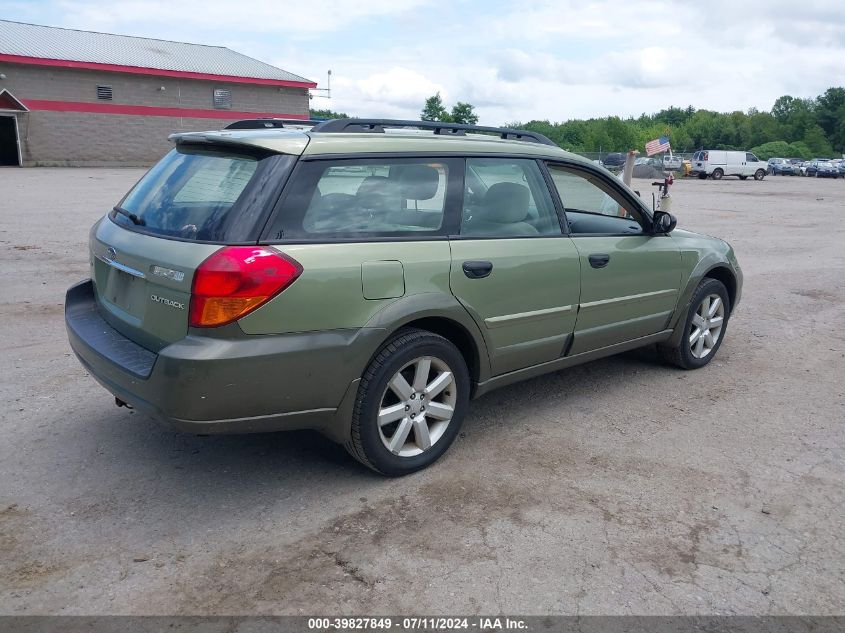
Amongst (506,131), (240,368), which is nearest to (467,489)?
(240,368)

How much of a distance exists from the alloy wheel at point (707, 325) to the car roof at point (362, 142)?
1.99 meters

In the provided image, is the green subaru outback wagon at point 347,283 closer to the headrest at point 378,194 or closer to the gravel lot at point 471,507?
the headrest at point 378,194

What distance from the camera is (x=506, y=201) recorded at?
14.4 ft

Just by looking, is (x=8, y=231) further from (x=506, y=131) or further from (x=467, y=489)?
(x=467, y=489)

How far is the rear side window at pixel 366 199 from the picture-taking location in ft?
11.4

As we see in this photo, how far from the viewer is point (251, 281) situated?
3.22 meters

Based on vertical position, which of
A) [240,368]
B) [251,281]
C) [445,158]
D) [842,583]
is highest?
[445,158]

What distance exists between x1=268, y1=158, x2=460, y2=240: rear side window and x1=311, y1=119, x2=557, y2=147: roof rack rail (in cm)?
30

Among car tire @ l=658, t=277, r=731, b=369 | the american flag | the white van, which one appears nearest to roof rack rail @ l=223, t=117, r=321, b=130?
car tire @ l=658, t=277, r=731, b=369

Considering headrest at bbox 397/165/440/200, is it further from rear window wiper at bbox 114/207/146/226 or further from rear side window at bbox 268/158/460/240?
rear window wiper at bbox 114/207/146/226

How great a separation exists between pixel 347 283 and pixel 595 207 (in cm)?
257

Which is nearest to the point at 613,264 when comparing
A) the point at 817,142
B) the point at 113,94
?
the point at 113,94

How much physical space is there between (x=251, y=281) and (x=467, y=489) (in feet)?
4.92

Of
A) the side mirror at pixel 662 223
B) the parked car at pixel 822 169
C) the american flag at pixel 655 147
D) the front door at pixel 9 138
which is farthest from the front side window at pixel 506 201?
the parked car at pixel 822 169
